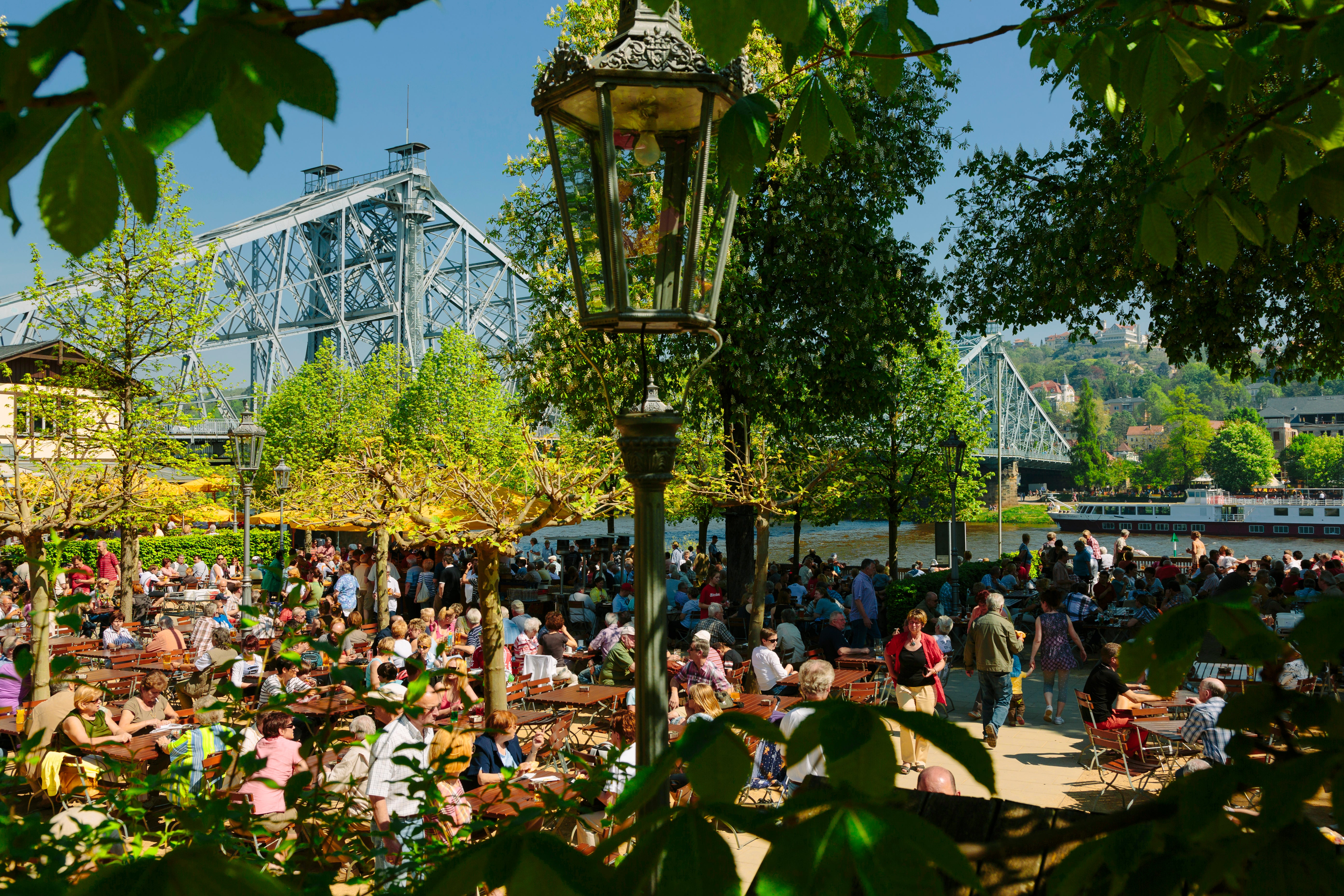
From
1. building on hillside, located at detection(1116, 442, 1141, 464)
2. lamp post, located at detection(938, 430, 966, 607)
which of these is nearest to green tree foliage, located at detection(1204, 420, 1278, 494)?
building on hillside, located at detection(1116, 442, 1141, 464)

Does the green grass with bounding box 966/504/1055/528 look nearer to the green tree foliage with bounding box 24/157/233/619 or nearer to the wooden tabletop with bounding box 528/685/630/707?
the green tree foliage with bounding box 24/157/233/619

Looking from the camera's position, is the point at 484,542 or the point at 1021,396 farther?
the point at 1021,396

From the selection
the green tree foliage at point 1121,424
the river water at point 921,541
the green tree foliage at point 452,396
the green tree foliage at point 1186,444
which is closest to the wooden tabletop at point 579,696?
the green tree foliage at point 452,396

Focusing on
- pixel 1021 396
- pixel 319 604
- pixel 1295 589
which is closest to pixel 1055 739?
pixel 1295 589

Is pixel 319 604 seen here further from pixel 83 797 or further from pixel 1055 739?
pixel 1055 739

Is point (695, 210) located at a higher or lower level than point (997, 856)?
higher

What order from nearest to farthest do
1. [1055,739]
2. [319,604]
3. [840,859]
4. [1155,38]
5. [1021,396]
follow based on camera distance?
[840,859]
[1155,38]
[1055,739]
[319,604]
[1021,396]

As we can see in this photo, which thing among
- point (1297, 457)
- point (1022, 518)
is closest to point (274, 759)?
point (1022, 518)

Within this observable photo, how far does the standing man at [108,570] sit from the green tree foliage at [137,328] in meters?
0.79

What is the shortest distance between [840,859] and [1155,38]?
1918 mm

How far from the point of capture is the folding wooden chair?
6.99 m

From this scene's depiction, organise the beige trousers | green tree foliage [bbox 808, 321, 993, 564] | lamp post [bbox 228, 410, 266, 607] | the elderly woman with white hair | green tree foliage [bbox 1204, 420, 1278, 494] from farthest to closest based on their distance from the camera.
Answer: green tree foliage [bbox 1204, 420, 1278, 494] < green tree foliage [bbox 808, 321, 993, 564] < lamp post [bbox 228, 410, 266, 607] < the beige trousers < the elderly woman with white hair

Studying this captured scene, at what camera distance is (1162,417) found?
171750mm

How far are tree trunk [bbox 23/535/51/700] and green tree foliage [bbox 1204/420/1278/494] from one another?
11436 centimetres
